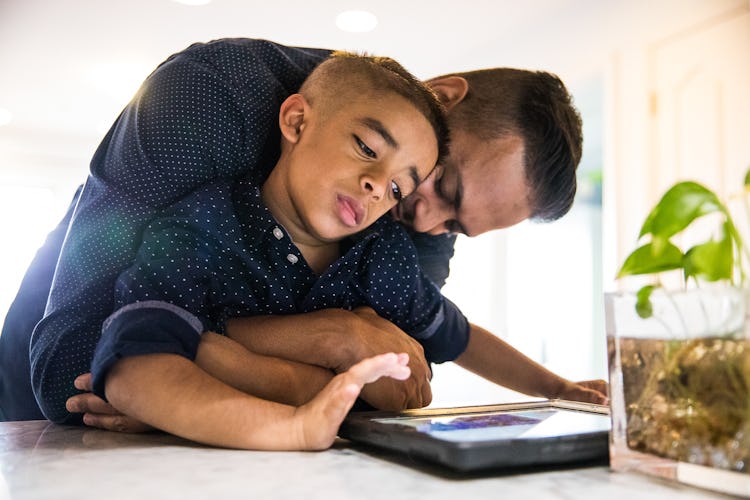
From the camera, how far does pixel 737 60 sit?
2.40m

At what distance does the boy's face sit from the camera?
3.01 feet

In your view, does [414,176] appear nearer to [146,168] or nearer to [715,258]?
[146,168]

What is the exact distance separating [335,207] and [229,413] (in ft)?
1.25

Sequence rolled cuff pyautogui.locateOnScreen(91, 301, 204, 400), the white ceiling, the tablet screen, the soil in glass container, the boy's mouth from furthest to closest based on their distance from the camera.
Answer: the white ceiling
the boy's mouth
rolled cuff pyautogui.locateOnScreen(91, 301, 204, 400)
the tablet screen
the soil in glass container

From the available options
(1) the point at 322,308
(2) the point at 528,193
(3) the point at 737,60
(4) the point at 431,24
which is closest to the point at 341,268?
(1) the point at 322,308

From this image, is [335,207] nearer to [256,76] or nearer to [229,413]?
[256,76]

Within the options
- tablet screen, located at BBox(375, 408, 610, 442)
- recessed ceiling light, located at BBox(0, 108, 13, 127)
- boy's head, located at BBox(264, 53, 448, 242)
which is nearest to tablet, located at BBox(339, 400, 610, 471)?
tablet screen, located at BBox(375, 408, 610, 442)

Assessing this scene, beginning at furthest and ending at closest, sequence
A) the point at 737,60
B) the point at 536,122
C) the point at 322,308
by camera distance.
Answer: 1. the point at 737,60
2. the point at 536,122
3. the point at 322,308

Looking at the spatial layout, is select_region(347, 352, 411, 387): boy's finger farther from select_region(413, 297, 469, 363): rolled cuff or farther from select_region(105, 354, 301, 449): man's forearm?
select_region(413, 297, 469, 363): rolled cuff

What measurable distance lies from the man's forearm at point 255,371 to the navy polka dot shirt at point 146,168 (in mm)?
141

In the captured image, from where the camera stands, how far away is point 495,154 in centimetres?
118

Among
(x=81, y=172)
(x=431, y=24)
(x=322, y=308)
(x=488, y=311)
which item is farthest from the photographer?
(x=81, y=172)

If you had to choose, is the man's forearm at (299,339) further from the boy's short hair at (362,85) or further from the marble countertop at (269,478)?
the boy's short hair at (362,85)

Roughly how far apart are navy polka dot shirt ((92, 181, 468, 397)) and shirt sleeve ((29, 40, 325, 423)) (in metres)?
0.04
